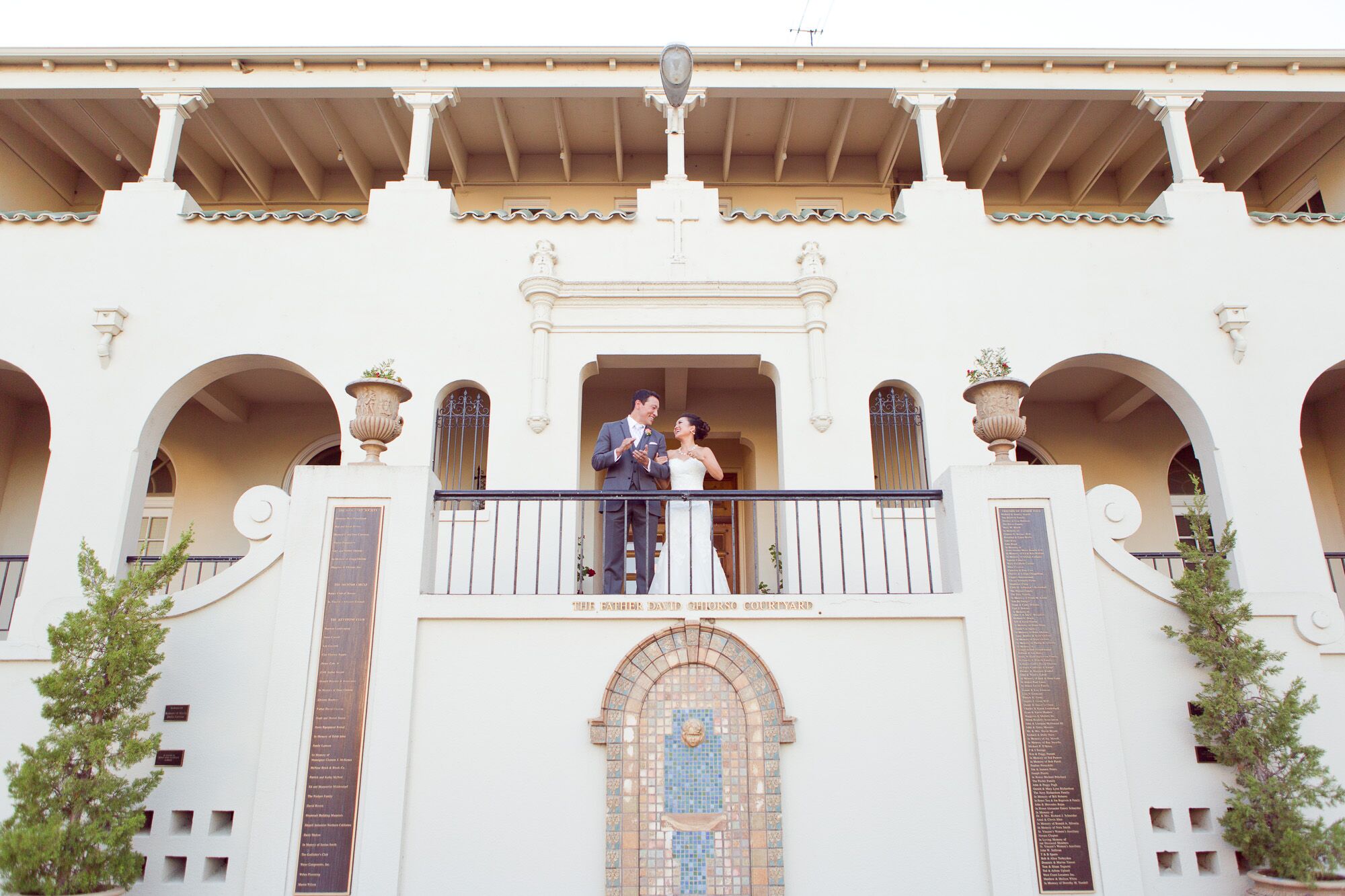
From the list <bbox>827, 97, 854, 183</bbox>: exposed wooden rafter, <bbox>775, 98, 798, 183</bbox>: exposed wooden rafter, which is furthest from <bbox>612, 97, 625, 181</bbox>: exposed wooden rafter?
<bbox>827, 97, 854, 183</bbox>: exposed wooden rafter

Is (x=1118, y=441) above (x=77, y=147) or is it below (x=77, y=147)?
below

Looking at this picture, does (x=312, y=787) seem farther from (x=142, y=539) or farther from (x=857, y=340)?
(x=142, y=539)

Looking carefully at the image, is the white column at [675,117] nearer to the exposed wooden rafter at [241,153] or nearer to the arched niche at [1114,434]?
the arched niche at [1114,434]

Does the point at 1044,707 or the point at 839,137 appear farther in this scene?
the point at 839,137

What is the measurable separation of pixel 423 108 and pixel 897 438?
22.1ft

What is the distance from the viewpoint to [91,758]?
209 inches

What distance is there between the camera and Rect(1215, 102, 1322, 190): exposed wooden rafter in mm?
11336

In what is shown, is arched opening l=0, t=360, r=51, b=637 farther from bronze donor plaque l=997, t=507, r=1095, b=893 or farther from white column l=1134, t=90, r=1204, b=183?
white column l=1134, t=90, r=1204, b=183

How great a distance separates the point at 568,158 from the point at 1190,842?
10699mm

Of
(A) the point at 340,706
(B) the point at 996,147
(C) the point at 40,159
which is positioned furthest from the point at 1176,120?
(C) the point at 40,159

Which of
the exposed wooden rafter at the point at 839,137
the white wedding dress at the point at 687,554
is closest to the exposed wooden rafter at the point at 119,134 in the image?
the white wedding dress at the point at 687,554

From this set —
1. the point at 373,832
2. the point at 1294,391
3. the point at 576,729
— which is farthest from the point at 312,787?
the point at 1294,391

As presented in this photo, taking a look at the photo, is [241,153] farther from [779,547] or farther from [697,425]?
[779,547]

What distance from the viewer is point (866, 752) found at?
588 cm
